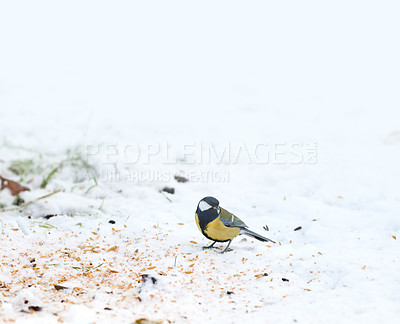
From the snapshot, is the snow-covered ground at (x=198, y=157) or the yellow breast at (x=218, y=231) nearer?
the snow-covered ground at (x=198, y=157)

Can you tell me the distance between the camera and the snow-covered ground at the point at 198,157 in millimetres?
2617

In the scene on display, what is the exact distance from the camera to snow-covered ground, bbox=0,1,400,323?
262cm

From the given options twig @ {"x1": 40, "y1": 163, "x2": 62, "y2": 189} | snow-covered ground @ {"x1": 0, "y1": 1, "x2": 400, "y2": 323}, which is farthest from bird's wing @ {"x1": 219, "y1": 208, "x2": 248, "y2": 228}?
twig @ {"x1": 40, "y1": 163, "x2": 62, "y2": 189}

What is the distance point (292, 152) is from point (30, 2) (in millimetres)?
8815

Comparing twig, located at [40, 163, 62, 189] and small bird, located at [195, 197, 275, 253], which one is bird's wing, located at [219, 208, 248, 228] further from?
twig, located at [40, 163, 62, 189]

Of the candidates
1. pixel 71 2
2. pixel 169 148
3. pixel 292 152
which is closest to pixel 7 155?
pixel 169 148

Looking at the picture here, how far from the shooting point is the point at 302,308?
2.40 meters

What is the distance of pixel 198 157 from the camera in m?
5.55

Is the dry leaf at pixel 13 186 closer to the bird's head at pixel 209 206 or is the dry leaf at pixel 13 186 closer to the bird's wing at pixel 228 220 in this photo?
the bird's head at pixel 209 206

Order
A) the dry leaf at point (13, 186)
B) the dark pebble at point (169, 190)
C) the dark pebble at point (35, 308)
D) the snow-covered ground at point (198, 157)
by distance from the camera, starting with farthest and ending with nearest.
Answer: the dark pebble at point (169, 190)
the dry leaf at point (13, 186)
the snow-covered ground at point (198, 157)
the dark pebble at point (35, 308)

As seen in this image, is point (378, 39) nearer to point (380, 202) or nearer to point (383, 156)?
point (383, 156)

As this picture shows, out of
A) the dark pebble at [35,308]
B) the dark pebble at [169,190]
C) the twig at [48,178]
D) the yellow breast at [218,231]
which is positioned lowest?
the dark pebble at [35,308]

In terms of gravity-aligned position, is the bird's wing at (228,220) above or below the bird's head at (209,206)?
below

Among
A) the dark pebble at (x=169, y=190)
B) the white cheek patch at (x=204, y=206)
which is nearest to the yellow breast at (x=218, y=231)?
the white cheek patch at (x=204, y=206)
